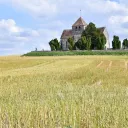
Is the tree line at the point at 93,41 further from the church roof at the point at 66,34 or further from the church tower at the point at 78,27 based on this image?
the church roof at the point at 66,34

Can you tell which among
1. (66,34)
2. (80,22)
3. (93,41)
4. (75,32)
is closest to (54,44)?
(93,41)

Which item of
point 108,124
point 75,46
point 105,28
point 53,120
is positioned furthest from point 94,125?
point 105,28

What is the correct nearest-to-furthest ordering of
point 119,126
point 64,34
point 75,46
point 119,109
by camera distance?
1. point 119,126
2. point 119,109
3. point 75,46
4. point 64,34

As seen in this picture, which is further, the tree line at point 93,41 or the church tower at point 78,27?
the church tower at point 78,27

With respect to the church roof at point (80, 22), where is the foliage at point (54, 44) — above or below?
below

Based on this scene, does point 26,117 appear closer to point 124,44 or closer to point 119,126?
point 119,126

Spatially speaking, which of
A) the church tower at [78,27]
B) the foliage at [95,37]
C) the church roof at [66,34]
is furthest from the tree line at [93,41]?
the church roof at [66,34]

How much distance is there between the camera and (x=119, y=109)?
7.48m

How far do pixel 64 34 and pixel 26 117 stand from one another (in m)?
155

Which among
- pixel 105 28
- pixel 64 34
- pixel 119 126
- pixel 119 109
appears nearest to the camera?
pixel 119 126

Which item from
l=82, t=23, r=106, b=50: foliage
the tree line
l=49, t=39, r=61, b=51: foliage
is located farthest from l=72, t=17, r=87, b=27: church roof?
l=82, t=23, r=106, b=50: foliage

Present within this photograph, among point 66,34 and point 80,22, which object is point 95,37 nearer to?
point 80,22

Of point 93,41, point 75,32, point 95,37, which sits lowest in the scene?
point 93,41

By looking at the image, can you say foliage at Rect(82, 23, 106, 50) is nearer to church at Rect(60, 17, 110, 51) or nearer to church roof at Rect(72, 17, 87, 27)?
church at Rect(60, 17, 110, 51)
